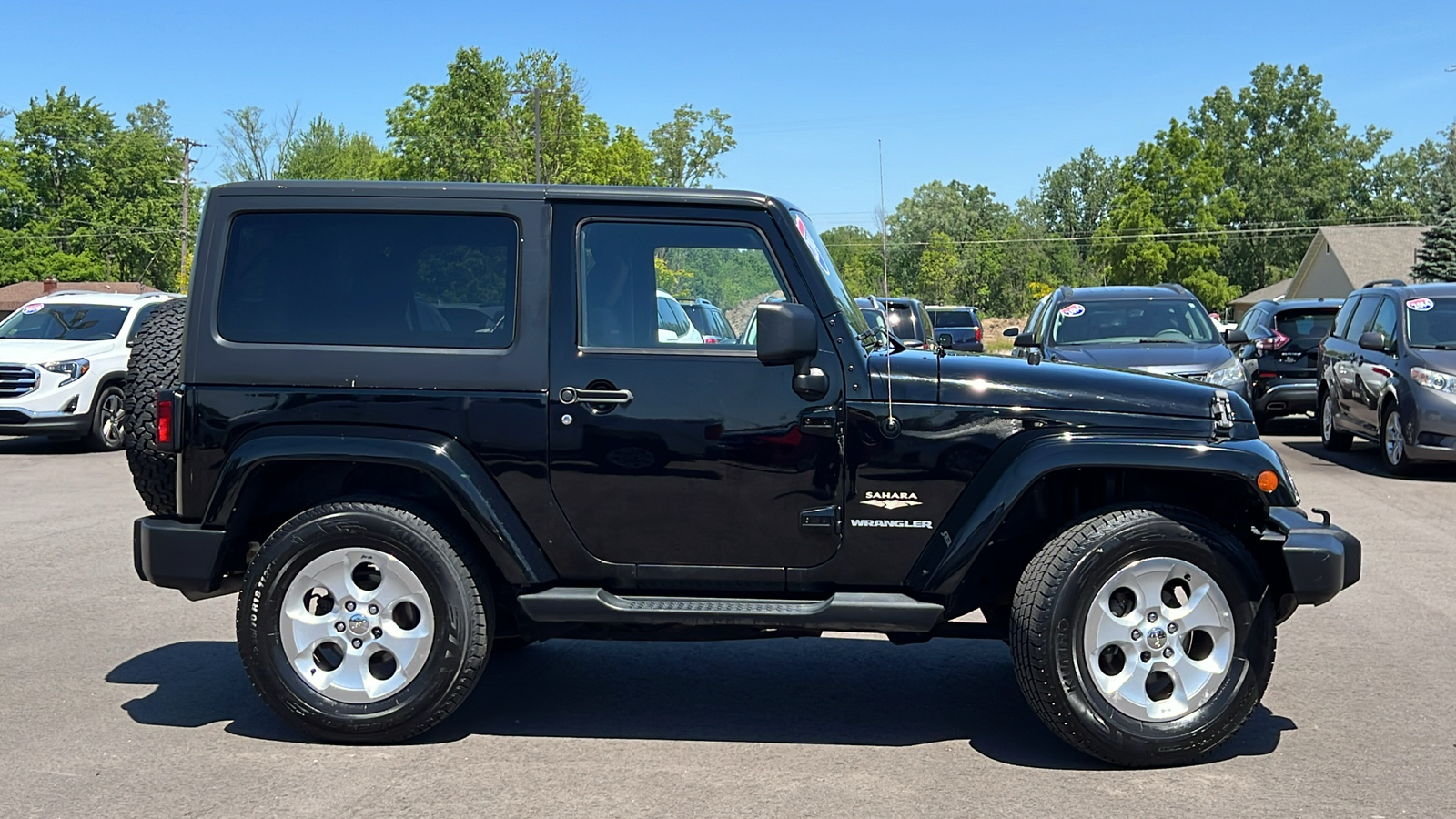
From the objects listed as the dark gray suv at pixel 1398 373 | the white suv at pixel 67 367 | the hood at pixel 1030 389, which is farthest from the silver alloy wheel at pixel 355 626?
the white suv at pixel 67 367

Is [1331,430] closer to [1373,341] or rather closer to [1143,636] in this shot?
[1373,341]

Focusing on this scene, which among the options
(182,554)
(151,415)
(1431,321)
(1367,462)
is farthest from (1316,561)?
(1367,462)

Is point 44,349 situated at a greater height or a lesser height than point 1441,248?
lesser

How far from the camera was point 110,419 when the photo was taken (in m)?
16.7

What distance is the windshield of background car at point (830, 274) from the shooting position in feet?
16.8

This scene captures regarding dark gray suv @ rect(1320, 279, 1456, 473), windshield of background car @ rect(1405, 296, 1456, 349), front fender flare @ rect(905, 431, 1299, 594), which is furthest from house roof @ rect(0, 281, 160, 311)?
front fender flare @ rect(905, 431, 1299, 594)

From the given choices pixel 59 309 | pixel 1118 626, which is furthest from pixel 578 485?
pixel 59 309

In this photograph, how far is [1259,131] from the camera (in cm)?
9956

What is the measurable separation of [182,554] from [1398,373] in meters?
11.7

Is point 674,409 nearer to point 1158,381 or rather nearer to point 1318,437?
point 1158,381

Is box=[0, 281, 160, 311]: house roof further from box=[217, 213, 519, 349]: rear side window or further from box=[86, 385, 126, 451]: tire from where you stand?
box=[217, 213, 519, 349]: rear side window

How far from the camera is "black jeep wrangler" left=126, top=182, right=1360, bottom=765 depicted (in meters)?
4.77

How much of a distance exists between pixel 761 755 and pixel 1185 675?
151 centimetres

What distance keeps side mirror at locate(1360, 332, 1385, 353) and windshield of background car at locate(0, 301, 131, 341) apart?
1427 cm
